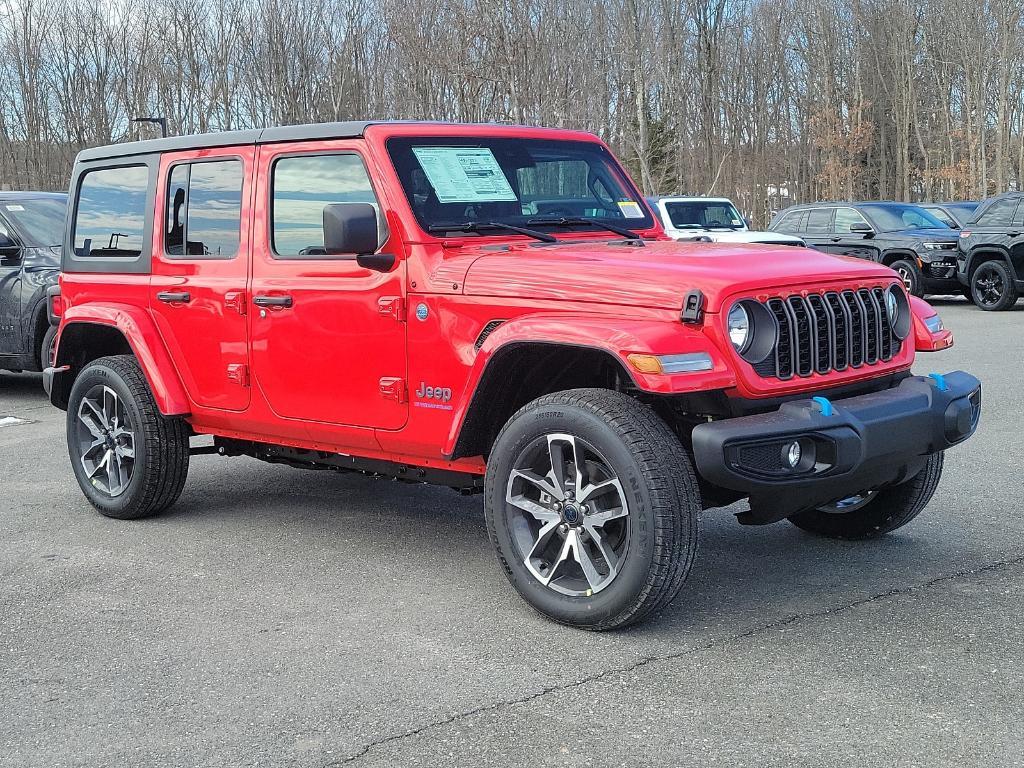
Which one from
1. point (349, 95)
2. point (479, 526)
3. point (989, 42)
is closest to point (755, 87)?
point (989, 42)

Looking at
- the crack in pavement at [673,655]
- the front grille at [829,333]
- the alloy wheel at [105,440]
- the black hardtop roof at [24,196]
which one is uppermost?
the black hardtop roof at [24,196]

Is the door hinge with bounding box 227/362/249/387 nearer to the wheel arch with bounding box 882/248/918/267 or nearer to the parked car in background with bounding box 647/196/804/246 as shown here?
the parked car in background with bounding box 647/196/804/246

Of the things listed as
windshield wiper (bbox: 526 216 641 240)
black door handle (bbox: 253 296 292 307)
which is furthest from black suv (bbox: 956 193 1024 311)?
black door handle (bbox: 253 296 292 307)

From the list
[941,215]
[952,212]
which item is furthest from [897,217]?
[952,212]

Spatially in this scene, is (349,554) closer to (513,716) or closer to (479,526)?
(479,526)

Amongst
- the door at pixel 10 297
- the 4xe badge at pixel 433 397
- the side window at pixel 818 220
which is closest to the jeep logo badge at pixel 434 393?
the 4xe badge at pixel 433 397

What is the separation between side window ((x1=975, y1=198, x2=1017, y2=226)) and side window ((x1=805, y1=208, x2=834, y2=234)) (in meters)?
2.82

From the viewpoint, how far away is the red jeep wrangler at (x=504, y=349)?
14.1 feet

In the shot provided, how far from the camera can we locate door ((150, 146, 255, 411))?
573cm

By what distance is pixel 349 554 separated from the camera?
5.71m

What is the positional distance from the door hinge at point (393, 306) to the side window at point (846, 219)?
664 inches

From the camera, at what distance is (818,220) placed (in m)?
21.4

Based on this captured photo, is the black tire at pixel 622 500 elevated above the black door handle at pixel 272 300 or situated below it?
below

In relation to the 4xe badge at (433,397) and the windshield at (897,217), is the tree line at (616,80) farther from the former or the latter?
the 4xe badge at (433,397)
